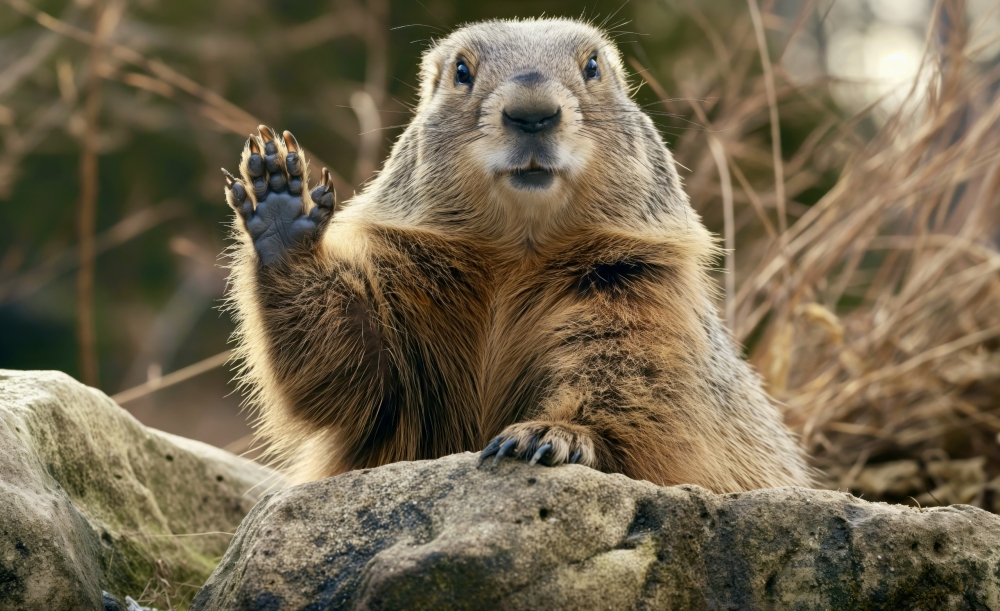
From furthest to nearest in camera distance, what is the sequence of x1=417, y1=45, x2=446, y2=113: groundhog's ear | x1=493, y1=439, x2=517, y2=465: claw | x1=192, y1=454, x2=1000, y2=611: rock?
1. x1=417, y1=45, x2=446, y2=113: groundhog's ear
2. x1=493, y1=439, x2=517, y2=465: claw
3. x1=192, y1=454, x2=1000, y2=611: rock

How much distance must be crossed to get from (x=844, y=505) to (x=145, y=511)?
2.75m

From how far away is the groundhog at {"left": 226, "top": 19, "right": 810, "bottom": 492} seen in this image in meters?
4.08

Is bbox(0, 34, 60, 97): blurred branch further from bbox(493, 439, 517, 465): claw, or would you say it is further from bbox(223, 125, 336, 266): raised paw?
bbox(493, 439, 517, 465): claw

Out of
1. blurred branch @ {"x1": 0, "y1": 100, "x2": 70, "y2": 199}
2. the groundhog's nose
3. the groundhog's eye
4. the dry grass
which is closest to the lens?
the groundhog's nose

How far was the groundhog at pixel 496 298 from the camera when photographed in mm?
4078

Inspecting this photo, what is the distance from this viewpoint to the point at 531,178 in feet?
13.8

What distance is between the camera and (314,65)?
12000 millimetres

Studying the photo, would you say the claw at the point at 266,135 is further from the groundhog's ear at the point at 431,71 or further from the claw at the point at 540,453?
the claw at the point at 540,453

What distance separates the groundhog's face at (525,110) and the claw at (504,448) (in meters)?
1.35

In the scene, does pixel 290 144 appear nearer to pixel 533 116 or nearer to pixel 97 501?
pixel 533 116

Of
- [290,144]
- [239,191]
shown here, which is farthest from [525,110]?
[239,191]

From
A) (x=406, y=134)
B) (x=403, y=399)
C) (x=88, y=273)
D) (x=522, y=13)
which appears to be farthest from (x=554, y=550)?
(x=522, y=13)

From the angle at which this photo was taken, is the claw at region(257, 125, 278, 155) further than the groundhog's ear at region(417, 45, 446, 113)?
No

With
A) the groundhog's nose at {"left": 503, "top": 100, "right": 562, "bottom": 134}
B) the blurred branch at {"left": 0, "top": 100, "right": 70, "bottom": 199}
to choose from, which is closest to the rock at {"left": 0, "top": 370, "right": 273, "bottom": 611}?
the groundhog's nose at {"left": 503, "top": 100, "right": 562, "bottom": 134}
